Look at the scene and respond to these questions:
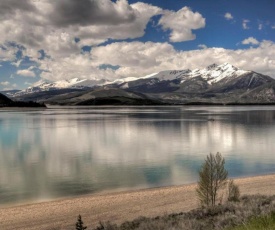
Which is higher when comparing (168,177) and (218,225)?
(218,225)

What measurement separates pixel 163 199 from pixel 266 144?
195ft

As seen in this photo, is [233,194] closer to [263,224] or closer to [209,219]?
[209,219]

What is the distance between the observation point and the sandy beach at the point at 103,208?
28609 mm

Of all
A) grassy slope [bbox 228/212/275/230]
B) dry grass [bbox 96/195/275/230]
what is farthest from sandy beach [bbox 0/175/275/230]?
grassy slope [bbox 228/212/275/230]

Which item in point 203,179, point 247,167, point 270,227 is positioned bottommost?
point 247,167

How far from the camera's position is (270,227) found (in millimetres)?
11820

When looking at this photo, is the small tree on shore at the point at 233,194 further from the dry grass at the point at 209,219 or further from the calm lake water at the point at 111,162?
the calm lake water at the point at 111,162

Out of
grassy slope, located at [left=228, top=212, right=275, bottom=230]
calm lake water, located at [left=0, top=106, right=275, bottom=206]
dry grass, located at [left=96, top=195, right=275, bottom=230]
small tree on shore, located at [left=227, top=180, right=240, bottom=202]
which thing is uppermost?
grassy slope, located at [left=228, top=212, right=275, bottom=230]

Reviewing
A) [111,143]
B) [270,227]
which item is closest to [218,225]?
[270,227]

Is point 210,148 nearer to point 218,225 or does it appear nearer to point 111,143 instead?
point 111,143

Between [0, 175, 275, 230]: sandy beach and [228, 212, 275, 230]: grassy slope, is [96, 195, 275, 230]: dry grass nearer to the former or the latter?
[228, 212, 275, 230]: grassy slope

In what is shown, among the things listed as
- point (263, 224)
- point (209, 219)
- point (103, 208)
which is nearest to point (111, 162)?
point (103, 208)

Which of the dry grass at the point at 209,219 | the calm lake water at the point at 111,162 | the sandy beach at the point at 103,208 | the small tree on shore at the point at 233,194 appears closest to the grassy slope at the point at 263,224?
the dry grass at the point at 209,219

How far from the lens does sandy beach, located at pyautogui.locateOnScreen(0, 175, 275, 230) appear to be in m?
28.6
